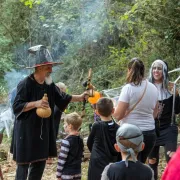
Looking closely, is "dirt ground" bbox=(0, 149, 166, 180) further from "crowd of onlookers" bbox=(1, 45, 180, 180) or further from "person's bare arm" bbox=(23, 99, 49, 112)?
"person's bare arm" bbox=(23, 99, 49, 112)

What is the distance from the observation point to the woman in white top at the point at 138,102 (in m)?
3.85

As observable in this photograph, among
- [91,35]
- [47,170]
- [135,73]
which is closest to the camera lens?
[135,73]

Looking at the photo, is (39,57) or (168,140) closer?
(39,57)

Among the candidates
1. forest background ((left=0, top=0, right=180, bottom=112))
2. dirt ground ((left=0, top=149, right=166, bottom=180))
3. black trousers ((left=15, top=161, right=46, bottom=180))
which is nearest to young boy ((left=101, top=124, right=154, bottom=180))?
black trousers ((left=15, top=161, right=46, bottom=180))

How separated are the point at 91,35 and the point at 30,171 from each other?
28.0ft

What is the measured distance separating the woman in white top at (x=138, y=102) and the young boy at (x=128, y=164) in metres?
0.93

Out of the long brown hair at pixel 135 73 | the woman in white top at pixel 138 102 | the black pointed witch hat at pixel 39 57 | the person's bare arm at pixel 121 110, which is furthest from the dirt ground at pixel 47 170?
the black pointed witch hat at pixel 39 57

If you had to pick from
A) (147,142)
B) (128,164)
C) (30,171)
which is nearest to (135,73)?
(147,142)

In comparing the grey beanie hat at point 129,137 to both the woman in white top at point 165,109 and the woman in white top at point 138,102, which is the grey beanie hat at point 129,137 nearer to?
the woman in white top at point 138,102

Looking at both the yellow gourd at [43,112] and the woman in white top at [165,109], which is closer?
the yellow gourd at [43,112]

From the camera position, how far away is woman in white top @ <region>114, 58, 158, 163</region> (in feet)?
12.6

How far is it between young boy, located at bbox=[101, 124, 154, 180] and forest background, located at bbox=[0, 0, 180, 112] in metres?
5.11

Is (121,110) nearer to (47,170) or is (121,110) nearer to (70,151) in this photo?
(70,151)

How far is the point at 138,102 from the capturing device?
3.87 meters
